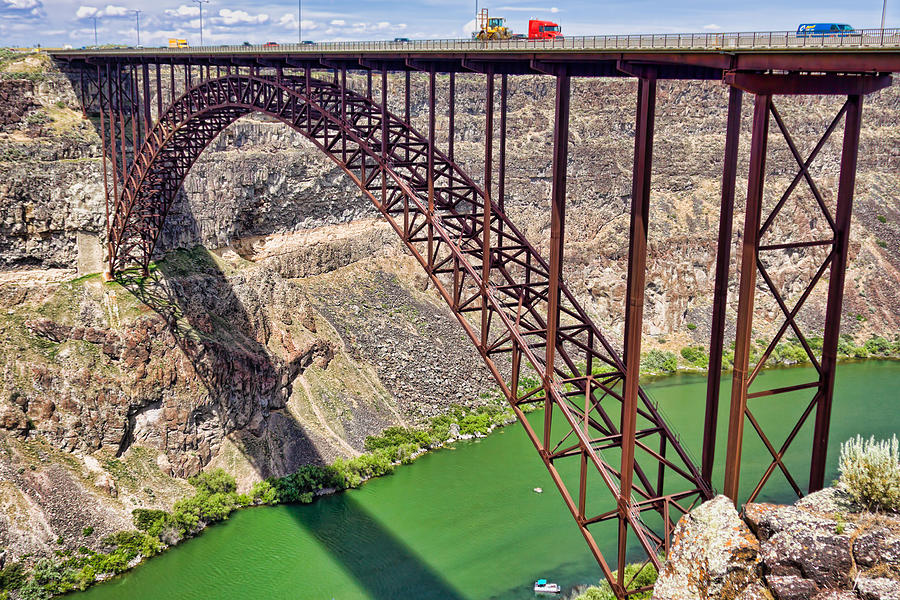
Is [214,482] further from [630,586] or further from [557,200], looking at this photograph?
[557,200]

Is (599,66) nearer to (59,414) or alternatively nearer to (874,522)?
(874,522)

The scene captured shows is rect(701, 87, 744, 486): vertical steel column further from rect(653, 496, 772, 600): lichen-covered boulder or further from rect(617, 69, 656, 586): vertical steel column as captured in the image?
rect(653, 496, 772, 600): lichen-covered boulder

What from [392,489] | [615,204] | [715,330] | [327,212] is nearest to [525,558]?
[392,489]

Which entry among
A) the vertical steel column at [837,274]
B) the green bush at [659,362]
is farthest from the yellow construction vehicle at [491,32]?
the green bush at [659,362]

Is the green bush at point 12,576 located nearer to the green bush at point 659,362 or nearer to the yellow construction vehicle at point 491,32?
the yellow construction vehicle at point 491,32

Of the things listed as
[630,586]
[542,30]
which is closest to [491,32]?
[542,30]

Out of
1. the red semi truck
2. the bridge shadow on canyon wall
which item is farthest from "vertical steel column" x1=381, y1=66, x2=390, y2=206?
the bridge shadow on canyon wall
